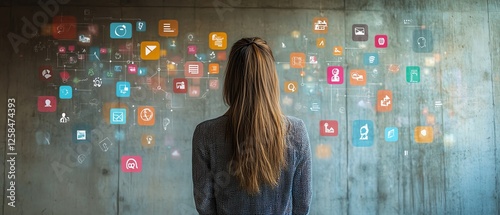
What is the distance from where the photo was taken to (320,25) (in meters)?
4.05

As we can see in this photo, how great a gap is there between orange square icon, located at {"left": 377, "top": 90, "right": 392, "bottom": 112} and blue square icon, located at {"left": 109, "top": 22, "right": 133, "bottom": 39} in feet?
7.61

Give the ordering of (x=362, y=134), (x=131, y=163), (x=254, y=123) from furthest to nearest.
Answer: (x=362, y=134), (x=131, y=163), (x=254, y=123)

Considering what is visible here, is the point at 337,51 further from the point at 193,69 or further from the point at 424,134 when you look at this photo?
the point at 193,69

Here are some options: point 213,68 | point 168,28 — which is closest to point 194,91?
point 213,68

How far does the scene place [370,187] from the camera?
399 centimetres

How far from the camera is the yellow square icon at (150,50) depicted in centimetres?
394

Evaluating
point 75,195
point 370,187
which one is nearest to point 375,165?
point 370,187

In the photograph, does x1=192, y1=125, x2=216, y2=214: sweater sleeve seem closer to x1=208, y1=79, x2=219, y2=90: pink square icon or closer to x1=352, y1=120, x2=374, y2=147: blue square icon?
x1=208, y1=79, x2=219, y2=90: pink square icon

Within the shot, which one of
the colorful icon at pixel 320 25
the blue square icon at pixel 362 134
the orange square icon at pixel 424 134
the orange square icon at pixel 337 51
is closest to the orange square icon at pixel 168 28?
the colorful icon at pixel 320 25

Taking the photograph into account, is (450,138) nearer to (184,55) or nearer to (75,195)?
(184,55)

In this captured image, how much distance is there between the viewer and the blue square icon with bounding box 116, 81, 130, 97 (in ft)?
12.9

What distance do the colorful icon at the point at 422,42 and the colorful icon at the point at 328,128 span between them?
1.04 metres

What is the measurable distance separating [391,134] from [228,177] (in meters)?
3.12

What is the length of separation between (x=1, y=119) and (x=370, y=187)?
131 inches
